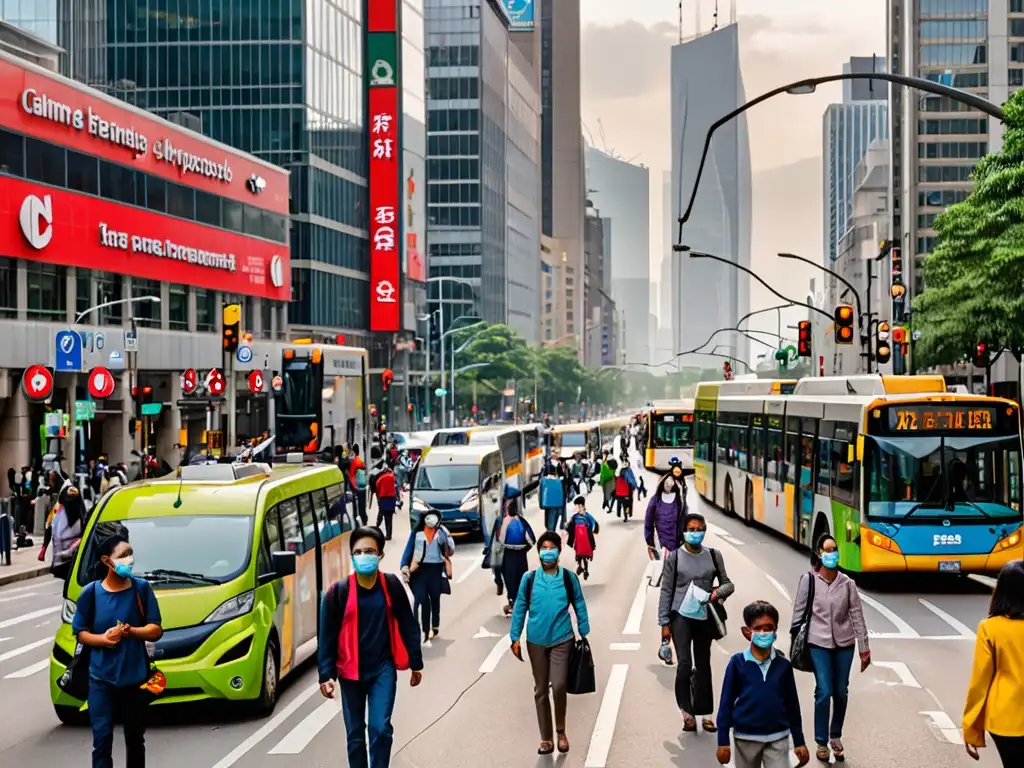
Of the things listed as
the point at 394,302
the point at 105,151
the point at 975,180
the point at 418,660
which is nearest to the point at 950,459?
the point at 418,660

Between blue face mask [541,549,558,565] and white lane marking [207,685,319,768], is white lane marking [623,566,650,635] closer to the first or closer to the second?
white lane marking [207,685,319,768]

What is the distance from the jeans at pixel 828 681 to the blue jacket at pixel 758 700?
8.37 feet

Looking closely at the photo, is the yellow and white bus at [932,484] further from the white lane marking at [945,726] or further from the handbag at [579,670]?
the handbag at [579,670]

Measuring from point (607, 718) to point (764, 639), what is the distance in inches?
182

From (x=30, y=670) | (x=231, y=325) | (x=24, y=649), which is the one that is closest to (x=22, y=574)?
(x=231, y=325)

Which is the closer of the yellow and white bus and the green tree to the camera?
the yellow and white bus

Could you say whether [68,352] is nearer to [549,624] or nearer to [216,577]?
[216,577]

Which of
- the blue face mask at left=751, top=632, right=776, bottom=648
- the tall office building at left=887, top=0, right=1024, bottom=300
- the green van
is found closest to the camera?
the blue face mask at left=751, top=632, right=776, bottom=648

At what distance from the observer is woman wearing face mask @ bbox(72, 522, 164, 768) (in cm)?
941

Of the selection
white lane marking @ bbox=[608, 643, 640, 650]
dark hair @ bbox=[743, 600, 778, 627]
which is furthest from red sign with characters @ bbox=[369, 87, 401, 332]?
dark hair @ bbox=[743, 600, 778, 627]

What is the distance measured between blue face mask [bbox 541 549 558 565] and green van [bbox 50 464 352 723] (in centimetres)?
243

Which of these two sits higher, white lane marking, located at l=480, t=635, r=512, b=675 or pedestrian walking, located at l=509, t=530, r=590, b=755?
pedestrian walking, located at l=509, t=530, r=590, b=755

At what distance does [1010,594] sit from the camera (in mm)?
7488

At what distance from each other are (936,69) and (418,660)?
128012 millimetres
